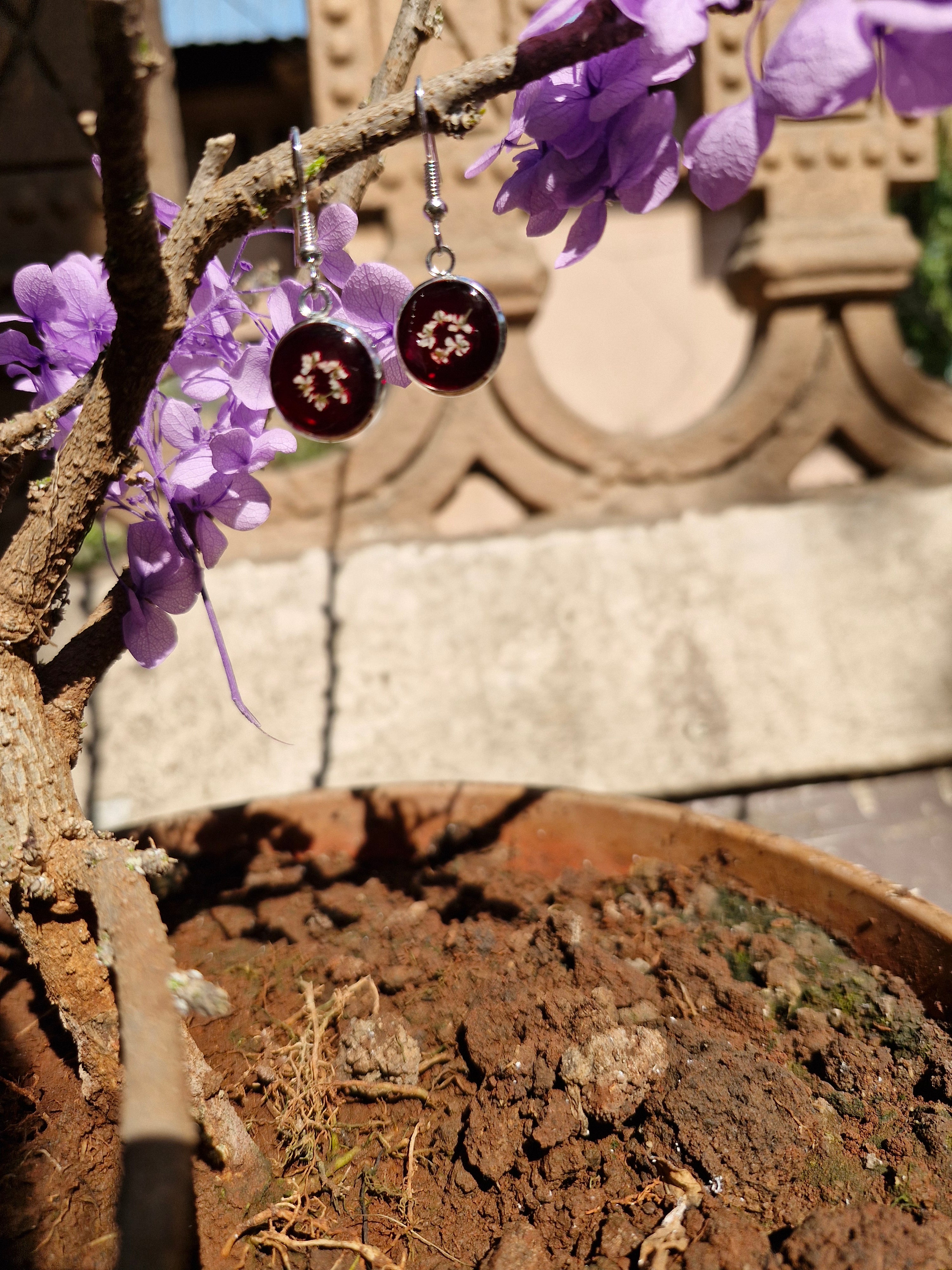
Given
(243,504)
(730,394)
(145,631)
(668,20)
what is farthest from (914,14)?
(730,394)

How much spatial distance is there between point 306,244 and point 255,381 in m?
0.12

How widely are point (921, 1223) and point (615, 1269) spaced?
0.74 ft

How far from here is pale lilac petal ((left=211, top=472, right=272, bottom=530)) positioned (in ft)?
2.53

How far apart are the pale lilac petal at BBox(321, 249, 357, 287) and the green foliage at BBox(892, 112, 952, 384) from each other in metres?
4.07

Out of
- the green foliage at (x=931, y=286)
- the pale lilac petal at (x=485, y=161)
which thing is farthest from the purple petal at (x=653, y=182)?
the green foliage at (x=931, y=286)

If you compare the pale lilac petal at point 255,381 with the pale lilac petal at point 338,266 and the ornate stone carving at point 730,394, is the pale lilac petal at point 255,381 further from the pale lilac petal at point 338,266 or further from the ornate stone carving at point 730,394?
the ornate stone carving at point 730,394

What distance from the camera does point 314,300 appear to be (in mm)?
732

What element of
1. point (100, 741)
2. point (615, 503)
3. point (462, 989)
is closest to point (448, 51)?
point (615, 503)

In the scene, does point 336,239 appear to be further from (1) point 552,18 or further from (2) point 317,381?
(1) point 552,18

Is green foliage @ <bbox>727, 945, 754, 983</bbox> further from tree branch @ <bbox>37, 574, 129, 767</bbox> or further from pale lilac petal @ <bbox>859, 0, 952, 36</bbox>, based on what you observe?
pale lilac petal @ <bbox>859, 0, 952, 36</bbox>

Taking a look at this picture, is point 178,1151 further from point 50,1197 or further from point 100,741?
point 100,741

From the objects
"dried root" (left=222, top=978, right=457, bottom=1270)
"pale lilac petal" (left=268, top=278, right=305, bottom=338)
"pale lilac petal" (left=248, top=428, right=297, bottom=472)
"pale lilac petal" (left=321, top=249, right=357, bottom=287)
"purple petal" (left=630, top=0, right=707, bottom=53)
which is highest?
"purple petal" (left=630, top=0, right=707, bottom=53)

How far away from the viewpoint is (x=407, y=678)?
1.76 metres

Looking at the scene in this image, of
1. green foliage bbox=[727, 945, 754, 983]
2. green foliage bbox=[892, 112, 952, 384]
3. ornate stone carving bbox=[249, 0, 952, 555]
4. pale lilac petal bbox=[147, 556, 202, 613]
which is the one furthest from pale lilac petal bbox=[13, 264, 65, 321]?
green foliage bbox=[892, 112, 952, 384]
